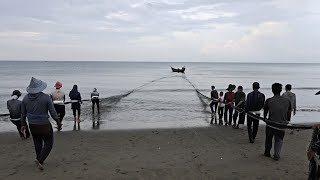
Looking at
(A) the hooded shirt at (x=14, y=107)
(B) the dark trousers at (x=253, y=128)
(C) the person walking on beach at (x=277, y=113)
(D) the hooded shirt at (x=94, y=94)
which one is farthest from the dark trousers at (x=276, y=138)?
(D) the hooded shirt at (x=94, y=94)

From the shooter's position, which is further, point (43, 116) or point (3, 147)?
point (3, 147)

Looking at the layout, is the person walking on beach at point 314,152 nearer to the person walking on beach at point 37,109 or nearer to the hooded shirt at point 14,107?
the person walking on beach at point 37,109

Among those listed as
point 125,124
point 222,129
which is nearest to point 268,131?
point 222,129

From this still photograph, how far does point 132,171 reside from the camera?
636cm

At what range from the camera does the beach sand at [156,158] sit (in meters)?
6.20

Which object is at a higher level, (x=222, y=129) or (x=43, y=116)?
(x=43, y=116)

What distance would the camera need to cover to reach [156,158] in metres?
7.41

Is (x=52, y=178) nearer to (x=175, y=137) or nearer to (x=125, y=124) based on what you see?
(x=175, y=137)

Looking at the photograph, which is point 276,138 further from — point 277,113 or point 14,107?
point 14,107

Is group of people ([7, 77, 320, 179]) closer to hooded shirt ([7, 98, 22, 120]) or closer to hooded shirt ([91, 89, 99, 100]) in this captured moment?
hooded shirt ([7, 98, 22, 120])

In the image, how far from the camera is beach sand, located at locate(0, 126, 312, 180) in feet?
20.3

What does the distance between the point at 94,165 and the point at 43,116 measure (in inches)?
62.9

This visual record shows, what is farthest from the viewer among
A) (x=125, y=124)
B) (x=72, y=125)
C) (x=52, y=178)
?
(x=125, y=124)

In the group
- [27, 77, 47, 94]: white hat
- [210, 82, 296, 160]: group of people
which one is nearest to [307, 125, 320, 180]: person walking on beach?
[210, 82, 296, 160]: group of people
